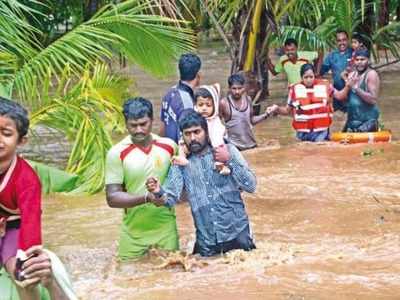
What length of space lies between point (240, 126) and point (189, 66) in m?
3.00

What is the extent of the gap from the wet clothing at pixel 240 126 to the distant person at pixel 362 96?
1406 mm

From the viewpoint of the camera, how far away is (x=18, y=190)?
12.6 feet

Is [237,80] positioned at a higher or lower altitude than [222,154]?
higher

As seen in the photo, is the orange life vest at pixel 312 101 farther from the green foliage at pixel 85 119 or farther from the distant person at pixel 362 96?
the green foliage at pixel 85 119

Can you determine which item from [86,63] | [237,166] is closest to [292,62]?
[86,63]

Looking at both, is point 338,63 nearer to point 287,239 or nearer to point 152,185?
point 287,239

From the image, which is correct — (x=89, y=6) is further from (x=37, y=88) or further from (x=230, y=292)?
(x=230, y=292)

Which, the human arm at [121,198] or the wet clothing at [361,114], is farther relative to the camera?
the wet clothing at [361,114]

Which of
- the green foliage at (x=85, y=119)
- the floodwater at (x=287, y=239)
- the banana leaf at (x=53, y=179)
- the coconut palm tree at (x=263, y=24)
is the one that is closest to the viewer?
the banana leaf at (x=53, y=179)

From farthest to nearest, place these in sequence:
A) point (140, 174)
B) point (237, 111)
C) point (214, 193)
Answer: point (237, 111), point (214, 193), point (140, 174)

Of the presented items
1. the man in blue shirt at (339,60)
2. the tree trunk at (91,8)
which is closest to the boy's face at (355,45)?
the man in blue shirt at (339,60)

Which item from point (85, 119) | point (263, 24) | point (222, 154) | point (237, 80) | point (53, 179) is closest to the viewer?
point (53, 179)

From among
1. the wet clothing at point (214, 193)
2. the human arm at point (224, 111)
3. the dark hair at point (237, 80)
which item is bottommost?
the wet clothing at point (214, 193)

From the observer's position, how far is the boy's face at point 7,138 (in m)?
3.79
